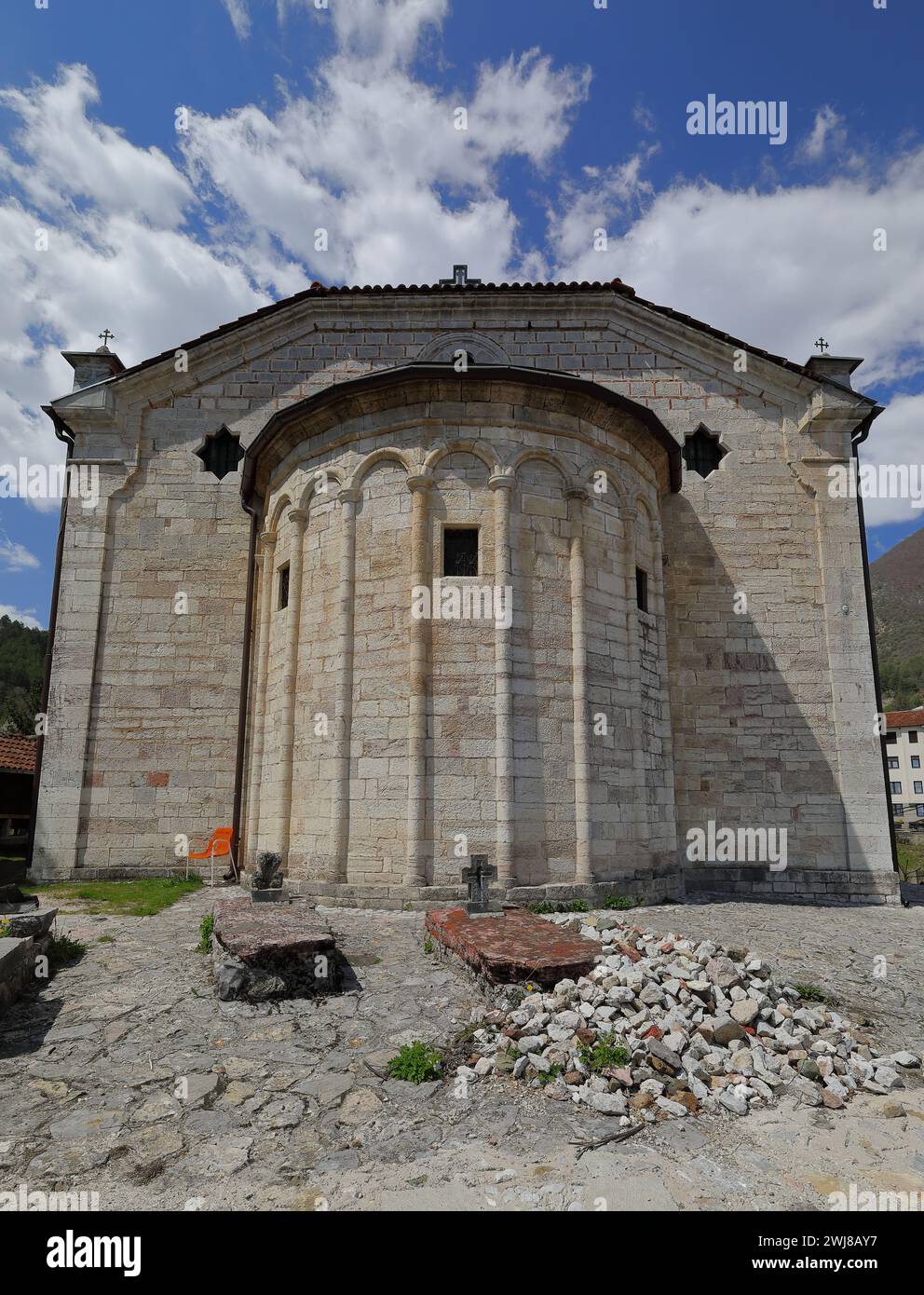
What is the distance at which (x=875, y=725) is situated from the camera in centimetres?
1240

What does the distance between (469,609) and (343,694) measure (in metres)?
2.05

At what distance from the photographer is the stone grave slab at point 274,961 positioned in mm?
5488

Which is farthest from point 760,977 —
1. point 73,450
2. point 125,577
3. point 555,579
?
point 73,450

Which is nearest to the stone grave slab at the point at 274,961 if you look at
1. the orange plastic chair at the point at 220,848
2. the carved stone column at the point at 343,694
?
the carved stone column at the point at 343,694

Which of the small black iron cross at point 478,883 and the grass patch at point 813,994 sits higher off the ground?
the small black iron cross at point 478,883

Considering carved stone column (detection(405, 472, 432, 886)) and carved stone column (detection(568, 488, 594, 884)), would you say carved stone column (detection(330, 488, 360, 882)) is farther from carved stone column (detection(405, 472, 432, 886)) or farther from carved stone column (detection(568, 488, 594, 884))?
carved stone column (detection(568, 488, 594, 884))

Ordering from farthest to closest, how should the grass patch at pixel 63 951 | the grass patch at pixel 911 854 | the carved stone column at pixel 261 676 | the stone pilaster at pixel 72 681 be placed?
the grass patch at pixel 911 854
the stone pilaster at pixel 72 681
the carved stone column at pixel 261 676
the grass patch at pixel 63 951

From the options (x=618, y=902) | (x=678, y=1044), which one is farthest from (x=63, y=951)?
(x=618, y=902)

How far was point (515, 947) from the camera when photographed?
5746mm

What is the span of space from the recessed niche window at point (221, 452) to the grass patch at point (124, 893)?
24.2ft
